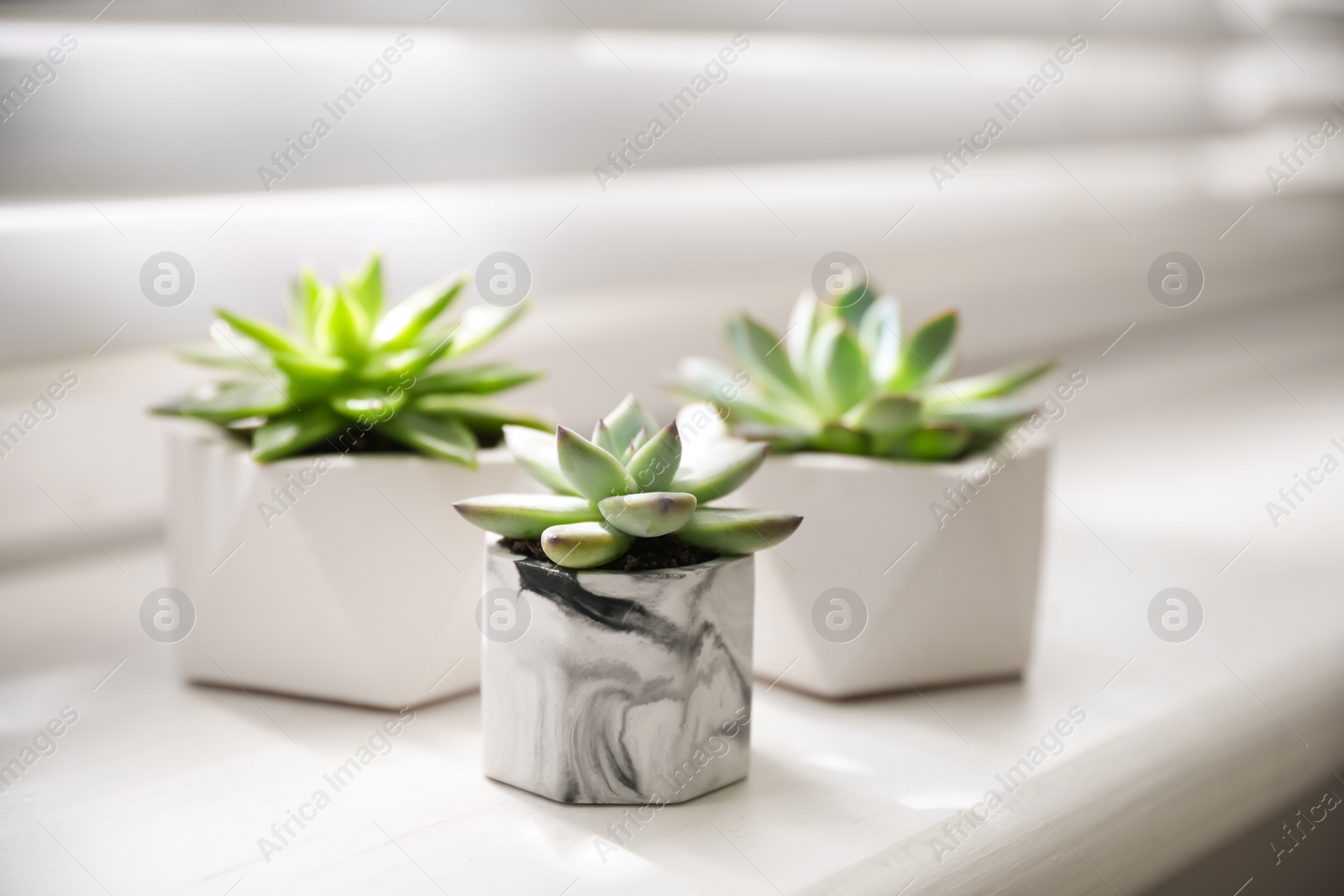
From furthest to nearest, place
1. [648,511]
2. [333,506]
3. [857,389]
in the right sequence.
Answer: [857,389], [333,506], [648,511]

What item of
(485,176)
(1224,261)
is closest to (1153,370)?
(1224,261)

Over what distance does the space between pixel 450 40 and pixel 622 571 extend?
614 millimetres

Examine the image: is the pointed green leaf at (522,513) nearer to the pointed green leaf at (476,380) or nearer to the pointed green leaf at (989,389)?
the pointed green leaf at (476,380)

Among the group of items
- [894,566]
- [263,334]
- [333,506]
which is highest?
[263,334]

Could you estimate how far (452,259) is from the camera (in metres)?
1.07

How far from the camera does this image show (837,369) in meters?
0.79

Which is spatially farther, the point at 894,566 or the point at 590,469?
the point at 894,566

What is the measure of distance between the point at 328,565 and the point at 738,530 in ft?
0.83

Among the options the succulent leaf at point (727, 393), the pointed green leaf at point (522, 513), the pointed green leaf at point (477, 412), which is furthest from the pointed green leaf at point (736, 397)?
the pointed green leaf at point (522, 513)

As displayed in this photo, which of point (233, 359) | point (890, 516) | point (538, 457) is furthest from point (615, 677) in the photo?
point (233, 359)

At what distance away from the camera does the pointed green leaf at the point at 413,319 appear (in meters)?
0.76

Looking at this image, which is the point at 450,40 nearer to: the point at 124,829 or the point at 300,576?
the point at 300,576

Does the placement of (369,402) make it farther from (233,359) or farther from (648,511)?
(648,511)

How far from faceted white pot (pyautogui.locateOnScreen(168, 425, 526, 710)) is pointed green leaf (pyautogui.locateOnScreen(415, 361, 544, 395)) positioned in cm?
6
